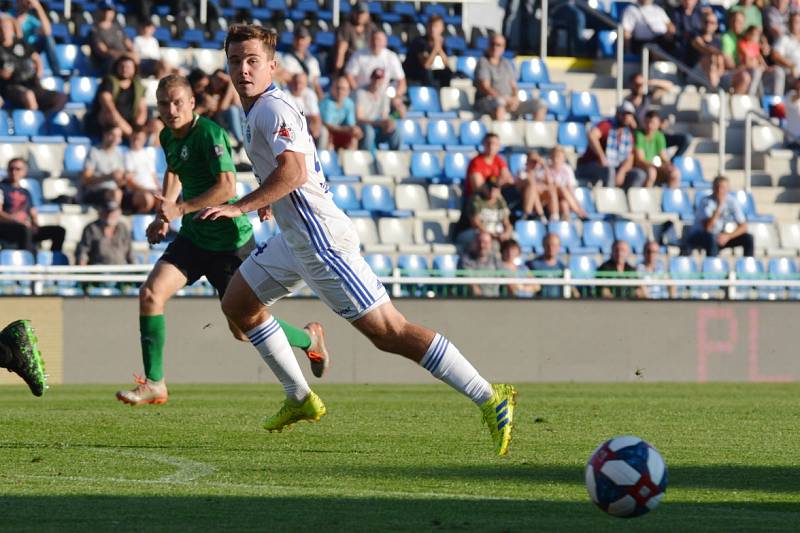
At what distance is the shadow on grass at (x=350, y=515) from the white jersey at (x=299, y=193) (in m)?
1.92

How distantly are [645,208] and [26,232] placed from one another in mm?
8648

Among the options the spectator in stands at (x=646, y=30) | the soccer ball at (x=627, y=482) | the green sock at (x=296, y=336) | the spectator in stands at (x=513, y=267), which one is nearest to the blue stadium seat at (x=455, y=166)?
the spectator in stands at (x=513, y=267)

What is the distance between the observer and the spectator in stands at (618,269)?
777 inches

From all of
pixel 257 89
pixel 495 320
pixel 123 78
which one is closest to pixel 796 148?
pixel 495 320

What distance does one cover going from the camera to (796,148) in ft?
83.4

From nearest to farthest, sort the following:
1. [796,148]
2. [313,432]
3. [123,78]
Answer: [313,432], [123,78], [796,148]

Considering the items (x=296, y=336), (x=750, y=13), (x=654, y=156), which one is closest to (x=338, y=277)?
(x=296, y=336)

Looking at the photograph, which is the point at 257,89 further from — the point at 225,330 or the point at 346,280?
the point at 225,330

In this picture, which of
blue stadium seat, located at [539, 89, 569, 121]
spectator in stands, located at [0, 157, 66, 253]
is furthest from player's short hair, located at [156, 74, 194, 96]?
blue stadium seat, located at [539, 89, 569, 121]

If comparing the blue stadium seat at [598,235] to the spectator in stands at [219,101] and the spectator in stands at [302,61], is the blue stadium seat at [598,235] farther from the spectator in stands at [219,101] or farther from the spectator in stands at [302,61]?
the spectator in stands at [219,101]

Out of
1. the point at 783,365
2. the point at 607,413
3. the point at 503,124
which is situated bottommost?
the point at 783,365

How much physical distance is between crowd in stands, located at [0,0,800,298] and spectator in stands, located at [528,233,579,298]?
0.02 meters

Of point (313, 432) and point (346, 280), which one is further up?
point (346, 280)

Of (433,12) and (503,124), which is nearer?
(503,124)
